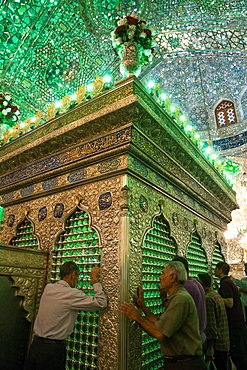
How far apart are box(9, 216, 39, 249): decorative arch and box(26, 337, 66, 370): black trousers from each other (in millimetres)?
1230

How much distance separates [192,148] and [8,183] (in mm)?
2479

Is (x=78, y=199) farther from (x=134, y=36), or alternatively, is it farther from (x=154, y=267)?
(x=134, y=36)

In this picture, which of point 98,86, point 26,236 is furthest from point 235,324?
point 98,86

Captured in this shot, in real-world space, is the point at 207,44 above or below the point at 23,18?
above

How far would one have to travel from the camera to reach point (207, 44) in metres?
6.71

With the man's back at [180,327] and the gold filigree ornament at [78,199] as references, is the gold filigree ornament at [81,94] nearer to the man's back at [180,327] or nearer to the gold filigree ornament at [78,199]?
the gold filigree ornament at [78,199]

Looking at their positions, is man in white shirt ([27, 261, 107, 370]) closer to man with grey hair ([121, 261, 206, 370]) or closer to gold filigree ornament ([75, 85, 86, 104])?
man with grey hair ([121, 261, 206, 370])

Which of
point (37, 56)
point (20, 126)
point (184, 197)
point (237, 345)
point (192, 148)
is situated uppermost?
point (37, 56)

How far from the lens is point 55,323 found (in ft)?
5.33

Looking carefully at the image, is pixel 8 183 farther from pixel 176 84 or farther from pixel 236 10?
pixel 176 84


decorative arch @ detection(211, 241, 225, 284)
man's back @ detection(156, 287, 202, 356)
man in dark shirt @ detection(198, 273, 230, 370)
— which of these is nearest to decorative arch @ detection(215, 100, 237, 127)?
decorative arch @ detection(211, 241, 225, 284)

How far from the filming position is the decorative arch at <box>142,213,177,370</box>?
6.79ft

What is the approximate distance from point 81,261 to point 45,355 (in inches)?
31.6

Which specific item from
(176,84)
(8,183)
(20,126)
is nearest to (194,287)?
(8,183)
